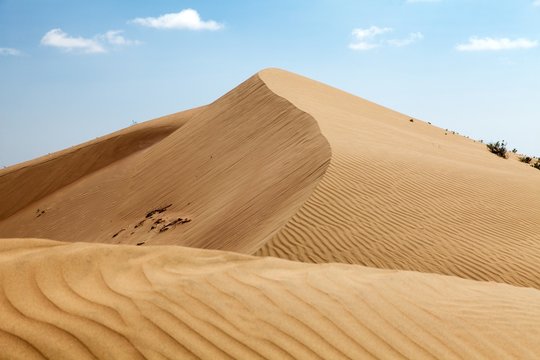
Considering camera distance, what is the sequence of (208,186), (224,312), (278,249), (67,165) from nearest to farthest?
1. (224,312)
2. (278,249)
3. (208,186)
4. (67,165)

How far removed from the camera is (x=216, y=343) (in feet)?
9.41

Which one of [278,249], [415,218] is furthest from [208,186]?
[278,249]

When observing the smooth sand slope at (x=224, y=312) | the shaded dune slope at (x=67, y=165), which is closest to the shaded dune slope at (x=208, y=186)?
the shaded dune slope at (x=67, y=165)

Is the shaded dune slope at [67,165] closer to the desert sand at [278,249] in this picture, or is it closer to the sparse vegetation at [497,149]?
the desert sand at [278,249]

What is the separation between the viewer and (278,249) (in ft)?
25.1

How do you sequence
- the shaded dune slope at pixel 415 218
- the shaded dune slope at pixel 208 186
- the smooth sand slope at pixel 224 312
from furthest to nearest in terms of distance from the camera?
1. the shaded dune slope at pixel 208 186
2. the shaded dune slope at pixel 415 218
3. the smooth sand slope at pixel 224 312

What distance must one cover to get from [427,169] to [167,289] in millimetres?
8935

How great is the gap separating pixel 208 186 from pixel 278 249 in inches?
270

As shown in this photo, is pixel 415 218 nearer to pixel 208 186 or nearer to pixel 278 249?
pixel 278 249

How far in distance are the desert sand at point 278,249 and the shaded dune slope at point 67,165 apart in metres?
0.97

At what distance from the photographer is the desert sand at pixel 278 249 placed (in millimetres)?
2988

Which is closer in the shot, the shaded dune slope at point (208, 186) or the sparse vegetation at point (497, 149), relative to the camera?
the shaded dune slope at point (208, 186)

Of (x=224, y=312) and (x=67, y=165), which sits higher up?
(x=67, y=165)

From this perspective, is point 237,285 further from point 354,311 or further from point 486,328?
point 486,328
